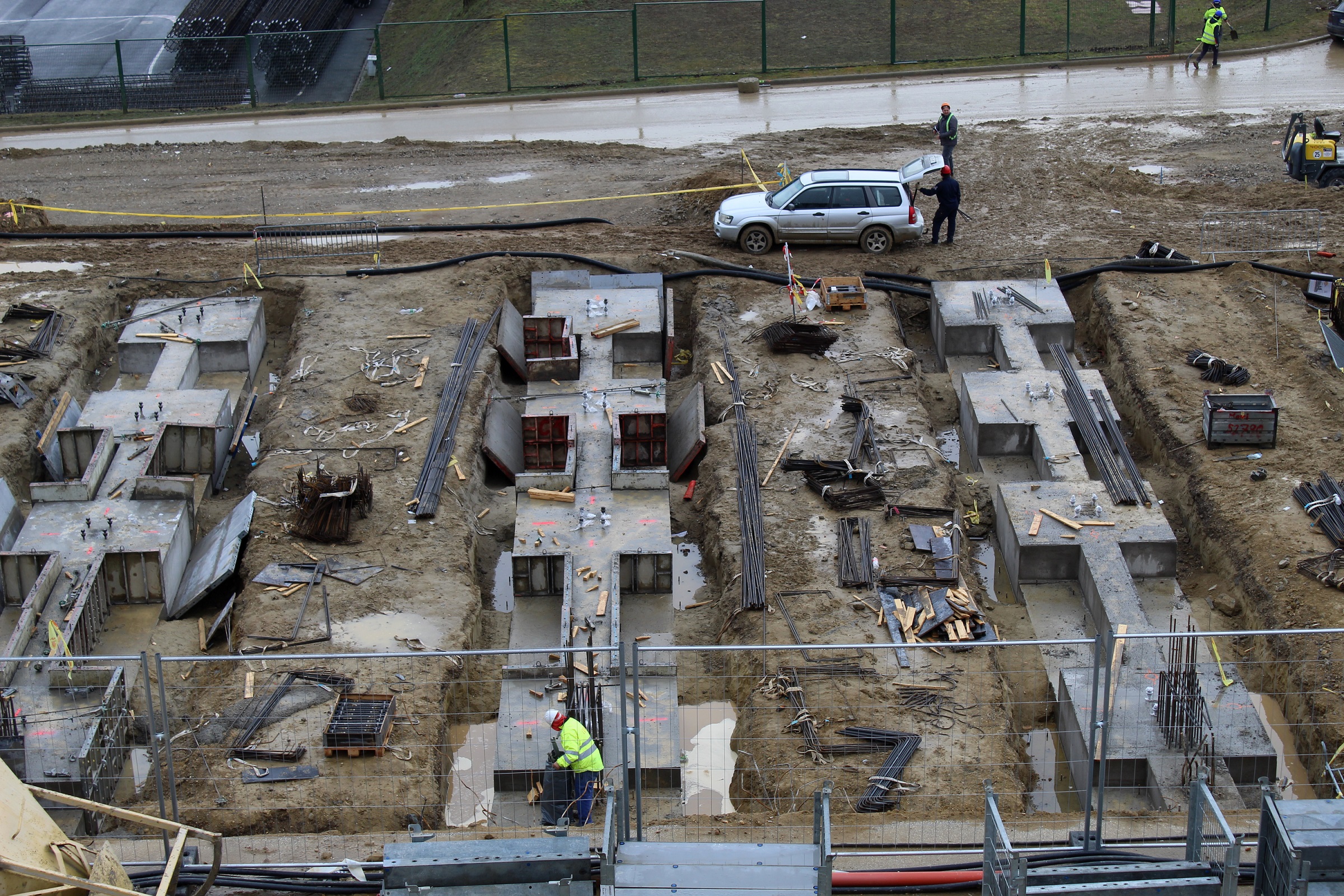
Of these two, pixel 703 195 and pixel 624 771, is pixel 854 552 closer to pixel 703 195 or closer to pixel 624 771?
pixel 624 771

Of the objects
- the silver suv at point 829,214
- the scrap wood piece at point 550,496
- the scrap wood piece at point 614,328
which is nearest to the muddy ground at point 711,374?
the silver suv at point 829,214

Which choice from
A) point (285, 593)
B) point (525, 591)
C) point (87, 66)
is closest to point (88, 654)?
point (285, 593)

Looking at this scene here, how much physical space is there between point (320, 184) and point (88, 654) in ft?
51.7

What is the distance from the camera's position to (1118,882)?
1038 cm

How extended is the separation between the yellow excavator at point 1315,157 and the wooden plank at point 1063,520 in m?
14.3

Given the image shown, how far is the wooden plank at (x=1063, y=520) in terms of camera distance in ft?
66.4

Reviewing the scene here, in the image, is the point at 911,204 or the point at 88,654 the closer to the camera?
the point at 88,654

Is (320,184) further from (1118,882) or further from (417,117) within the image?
(1118,882)

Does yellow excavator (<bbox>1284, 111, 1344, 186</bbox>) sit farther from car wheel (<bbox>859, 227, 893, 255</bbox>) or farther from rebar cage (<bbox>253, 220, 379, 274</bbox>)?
rebar cage (<bbox>253, 220, 379, 274</bbox>)

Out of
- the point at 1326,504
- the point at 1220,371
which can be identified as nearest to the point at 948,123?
the point at 1220,371

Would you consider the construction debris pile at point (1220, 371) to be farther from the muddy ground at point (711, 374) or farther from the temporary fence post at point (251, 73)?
the temporary fence post at point (251, 73)

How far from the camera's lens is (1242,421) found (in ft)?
71.3

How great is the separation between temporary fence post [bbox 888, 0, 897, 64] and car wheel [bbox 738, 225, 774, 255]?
13.5 metres

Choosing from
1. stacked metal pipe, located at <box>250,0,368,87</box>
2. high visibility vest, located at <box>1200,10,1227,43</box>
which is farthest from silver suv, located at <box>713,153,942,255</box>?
stacked metal pipe, located at <box>250,0,368,87</box>
